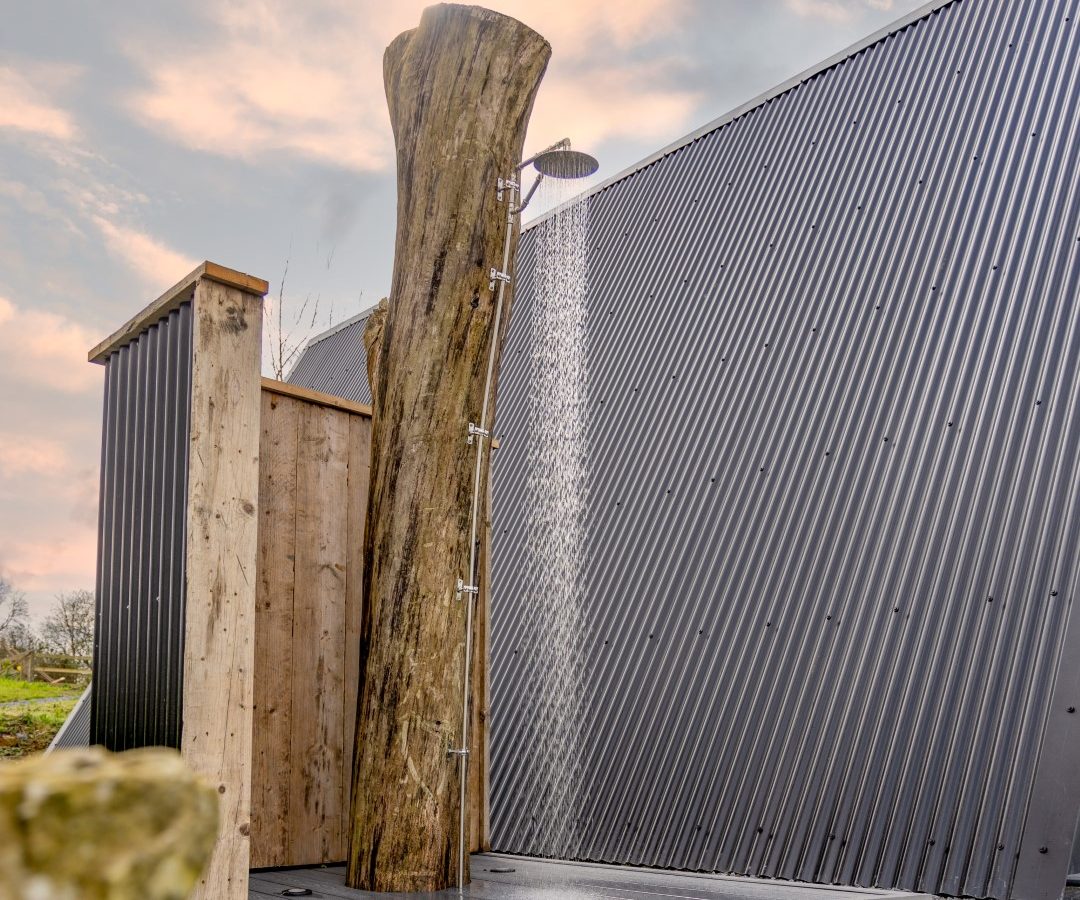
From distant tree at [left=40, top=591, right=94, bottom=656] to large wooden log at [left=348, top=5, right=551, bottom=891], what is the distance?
350 inches

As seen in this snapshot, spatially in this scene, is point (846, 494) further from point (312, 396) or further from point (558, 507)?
point (312, 396)

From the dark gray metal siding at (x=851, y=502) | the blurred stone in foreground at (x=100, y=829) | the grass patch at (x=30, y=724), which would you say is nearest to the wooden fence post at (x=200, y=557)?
the blurred stone in foreground at (x=100, y=829)

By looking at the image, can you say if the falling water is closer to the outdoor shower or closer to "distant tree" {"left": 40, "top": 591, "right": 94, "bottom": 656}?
the outdoor shower

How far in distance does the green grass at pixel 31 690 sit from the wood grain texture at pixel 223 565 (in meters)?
9.14

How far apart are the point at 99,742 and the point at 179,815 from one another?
10.3 ft

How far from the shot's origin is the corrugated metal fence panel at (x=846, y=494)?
14.8 feet

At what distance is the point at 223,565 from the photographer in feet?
9.75

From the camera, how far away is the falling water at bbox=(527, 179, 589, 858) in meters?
6.23

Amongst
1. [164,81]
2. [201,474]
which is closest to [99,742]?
[201,474]

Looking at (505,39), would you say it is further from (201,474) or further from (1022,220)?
(1022,220)

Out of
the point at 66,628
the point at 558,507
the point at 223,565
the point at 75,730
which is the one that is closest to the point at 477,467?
Result: the point at 223,565

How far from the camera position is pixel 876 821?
447 centimetres

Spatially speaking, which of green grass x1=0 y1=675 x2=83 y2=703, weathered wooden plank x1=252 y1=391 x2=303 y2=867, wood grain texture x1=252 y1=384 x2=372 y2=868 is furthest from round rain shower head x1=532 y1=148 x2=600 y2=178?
green grass x1=0 y1=675 x2=83 y2=703

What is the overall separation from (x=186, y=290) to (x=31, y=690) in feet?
31.3
